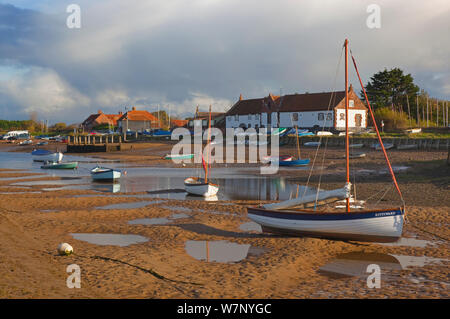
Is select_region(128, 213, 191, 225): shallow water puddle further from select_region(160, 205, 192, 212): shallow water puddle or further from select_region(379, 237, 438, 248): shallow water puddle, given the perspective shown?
select_region(379, 237, 438, 248): shallow water puddle

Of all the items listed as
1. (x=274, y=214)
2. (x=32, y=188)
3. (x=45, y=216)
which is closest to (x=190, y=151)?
(x=32, y=188)

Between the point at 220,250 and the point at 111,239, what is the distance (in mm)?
4785

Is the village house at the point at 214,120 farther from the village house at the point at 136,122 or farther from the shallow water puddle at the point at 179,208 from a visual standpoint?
the shallow water puddle at the point at 179,208

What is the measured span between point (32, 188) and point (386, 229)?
92.5 feet

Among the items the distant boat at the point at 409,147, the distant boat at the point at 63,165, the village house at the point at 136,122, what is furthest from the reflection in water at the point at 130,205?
the village house at the point at 136,122

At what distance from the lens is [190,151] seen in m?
76.7

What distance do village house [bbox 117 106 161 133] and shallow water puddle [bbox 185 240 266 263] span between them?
11906cm

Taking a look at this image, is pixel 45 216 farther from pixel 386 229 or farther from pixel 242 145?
pixel 242 145

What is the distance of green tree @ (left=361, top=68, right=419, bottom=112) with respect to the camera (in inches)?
3836

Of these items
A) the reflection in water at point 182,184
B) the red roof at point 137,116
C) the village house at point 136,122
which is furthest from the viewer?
the red roof at point 137,116

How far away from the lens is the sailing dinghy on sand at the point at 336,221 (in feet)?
53.5

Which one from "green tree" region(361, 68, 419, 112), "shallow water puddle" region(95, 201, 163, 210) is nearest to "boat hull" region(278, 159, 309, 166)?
"shallow water puddle" region(95, 201, 163, 210)

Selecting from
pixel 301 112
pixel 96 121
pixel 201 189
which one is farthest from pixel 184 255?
pixel 96 121

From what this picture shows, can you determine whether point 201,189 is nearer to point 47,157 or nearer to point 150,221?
point 150,221
